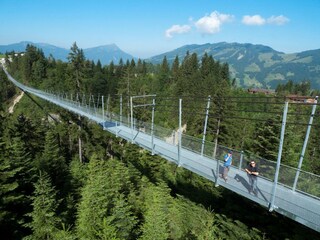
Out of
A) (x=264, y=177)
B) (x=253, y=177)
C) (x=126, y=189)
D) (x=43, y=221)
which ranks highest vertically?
(x=253, y=177)

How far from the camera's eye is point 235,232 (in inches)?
559

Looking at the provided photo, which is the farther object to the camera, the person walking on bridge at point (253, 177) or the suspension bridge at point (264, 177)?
the person walking on bridge at point (253, 177)

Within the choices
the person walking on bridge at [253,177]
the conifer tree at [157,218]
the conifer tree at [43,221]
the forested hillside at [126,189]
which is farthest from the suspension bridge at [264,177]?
the conifer tree at [43,221]

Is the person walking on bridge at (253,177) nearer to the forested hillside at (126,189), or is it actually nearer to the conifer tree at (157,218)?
the forested hillside at (126,189)

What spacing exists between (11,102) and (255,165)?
96434mm

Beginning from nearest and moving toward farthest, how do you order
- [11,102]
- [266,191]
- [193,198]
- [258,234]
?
1. [266,191]
2. [258,234]
3. [193,198]
4. [11,102]

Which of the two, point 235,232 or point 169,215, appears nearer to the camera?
point 235,232

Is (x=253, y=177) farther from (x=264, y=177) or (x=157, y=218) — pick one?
(x=157, y=218)

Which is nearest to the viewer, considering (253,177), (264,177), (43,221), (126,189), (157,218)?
(253,177)

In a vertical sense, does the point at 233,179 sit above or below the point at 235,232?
above

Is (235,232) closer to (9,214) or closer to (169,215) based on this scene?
(169,215)

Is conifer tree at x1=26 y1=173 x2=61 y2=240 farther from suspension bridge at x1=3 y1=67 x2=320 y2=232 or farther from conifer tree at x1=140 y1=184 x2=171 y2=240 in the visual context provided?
suspension bridge at x1=3 y1=67 x2=320 y2=232

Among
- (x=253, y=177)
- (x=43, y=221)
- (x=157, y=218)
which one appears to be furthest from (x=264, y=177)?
(x=43, y=221)

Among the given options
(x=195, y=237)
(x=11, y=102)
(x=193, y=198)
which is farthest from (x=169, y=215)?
(x=11, y=102)
